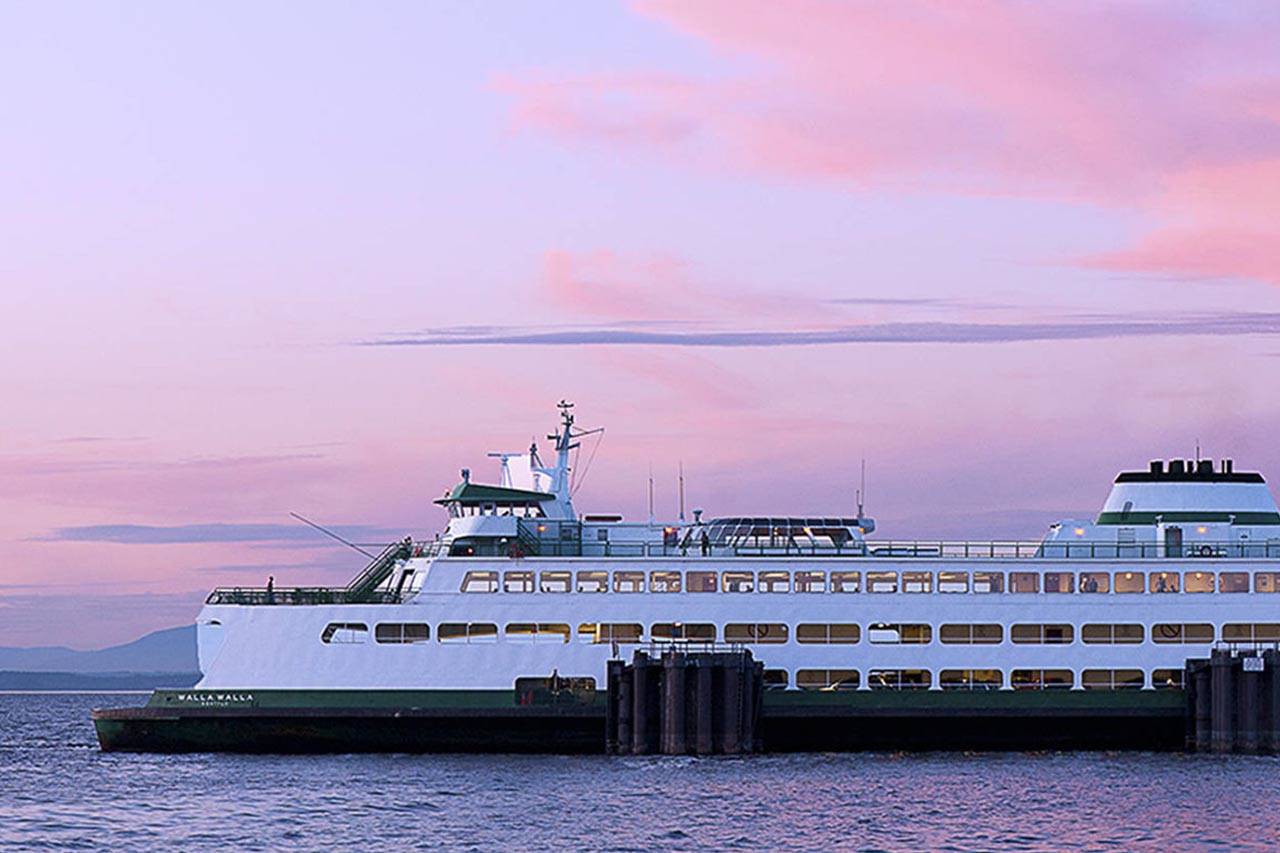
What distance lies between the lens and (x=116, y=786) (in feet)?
163

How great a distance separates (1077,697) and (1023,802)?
9.33m

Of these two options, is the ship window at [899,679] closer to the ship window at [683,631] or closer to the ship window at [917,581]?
the ship window at [917,581]

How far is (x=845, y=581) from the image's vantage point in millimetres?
54312

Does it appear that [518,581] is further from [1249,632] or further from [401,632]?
[1249,632]

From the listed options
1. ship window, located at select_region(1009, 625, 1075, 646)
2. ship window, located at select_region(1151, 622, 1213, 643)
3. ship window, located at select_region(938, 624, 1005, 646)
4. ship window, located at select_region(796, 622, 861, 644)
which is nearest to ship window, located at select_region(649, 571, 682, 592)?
ship window, located at select_region(796, 622, 861, 644)

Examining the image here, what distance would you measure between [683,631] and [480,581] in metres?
5.02

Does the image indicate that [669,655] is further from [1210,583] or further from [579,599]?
[1210,583]

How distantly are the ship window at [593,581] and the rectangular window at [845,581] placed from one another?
5499mm

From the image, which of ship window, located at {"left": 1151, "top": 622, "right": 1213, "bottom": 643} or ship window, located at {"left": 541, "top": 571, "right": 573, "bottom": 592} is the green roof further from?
ship window, located at {"left": 1151, "top": 622, "right": 1213, "bottom": 643}

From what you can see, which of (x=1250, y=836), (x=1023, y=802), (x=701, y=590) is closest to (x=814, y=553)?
(x=701, y=590)

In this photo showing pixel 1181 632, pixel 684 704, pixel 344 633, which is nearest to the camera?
pixel 684 704

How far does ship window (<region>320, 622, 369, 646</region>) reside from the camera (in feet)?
174

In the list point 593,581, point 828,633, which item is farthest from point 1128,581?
point 593,581

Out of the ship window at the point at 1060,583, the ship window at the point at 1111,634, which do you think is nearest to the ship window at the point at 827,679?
the ship window at the point at 1060,583
